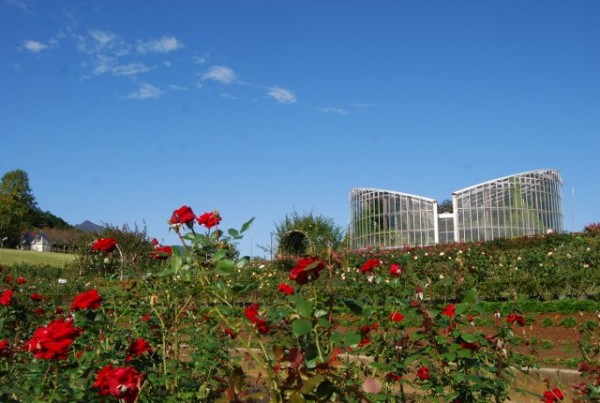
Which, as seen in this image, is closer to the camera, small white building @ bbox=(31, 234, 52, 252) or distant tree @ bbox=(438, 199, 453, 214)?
distant tree @ bbox=(438, 199, 453, 214)

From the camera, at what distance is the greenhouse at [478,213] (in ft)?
90.2

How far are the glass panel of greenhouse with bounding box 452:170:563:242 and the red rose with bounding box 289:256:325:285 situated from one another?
2693cm

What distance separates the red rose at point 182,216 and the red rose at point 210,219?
58 mm

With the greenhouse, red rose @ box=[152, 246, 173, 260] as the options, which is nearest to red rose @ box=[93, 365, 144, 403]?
red rose @ box=[152, 246, 173, 260]

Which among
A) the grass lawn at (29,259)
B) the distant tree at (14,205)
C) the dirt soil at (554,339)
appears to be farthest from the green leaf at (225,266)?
the distant tree at (14,205)

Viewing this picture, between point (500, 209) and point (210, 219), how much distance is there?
90.7 feet

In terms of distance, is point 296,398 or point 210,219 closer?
point 296,398

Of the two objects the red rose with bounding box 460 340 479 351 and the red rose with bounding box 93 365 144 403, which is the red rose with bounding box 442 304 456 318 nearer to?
the red rose with bounding box 460 340 479 351

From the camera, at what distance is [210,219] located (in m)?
1.79

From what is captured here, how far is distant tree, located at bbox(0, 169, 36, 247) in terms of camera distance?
45750mm

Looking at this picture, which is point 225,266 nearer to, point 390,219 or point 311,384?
point 311,384

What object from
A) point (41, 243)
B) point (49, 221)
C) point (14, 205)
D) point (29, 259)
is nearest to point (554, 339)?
point (29, 259)

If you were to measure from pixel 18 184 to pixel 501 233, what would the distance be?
43650 millimetres

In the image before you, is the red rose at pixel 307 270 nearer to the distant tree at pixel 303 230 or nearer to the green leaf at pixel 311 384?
the green leaf at pixel 311 384
